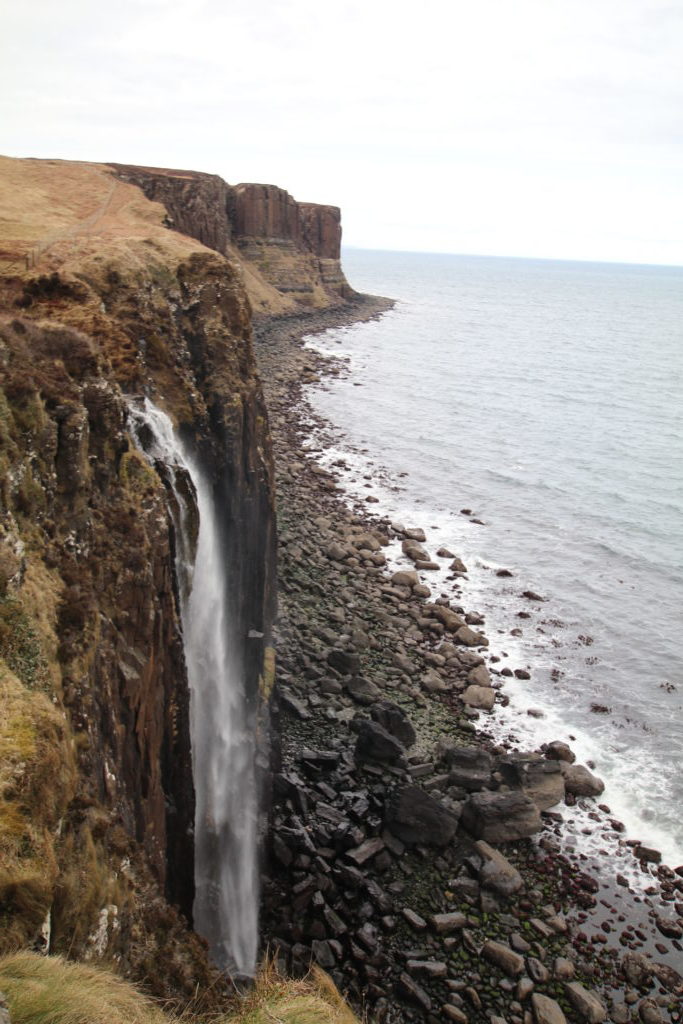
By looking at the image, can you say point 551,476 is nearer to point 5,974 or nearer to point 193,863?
point 193,863

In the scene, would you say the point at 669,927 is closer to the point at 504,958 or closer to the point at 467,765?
the point at 504,958

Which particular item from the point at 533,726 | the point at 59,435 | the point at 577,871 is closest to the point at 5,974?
the point at 59,435

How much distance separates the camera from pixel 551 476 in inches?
2176

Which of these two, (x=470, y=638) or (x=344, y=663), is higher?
(x=344, y=663)

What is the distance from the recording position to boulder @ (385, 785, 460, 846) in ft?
65.8

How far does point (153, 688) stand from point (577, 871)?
1376 cm

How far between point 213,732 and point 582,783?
12.5 m

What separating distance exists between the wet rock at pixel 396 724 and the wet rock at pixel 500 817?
3.18 m

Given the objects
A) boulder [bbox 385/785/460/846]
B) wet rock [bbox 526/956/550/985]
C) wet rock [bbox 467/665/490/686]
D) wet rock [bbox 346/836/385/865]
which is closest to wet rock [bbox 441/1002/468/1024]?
wet rock [bbox 526/956/550/985]

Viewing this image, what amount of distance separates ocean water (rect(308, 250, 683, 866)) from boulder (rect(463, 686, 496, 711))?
52 cm

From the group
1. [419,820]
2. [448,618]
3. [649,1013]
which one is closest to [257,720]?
[419,820]

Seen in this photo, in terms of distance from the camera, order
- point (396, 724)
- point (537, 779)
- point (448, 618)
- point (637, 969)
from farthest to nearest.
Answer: point (448, 618) < point (396, 724) < point (537, 779) < point (637, 969)

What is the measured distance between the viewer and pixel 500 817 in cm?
2106

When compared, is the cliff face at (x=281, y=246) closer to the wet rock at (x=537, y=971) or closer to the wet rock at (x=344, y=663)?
the wet rock at (x=344, y=663)
